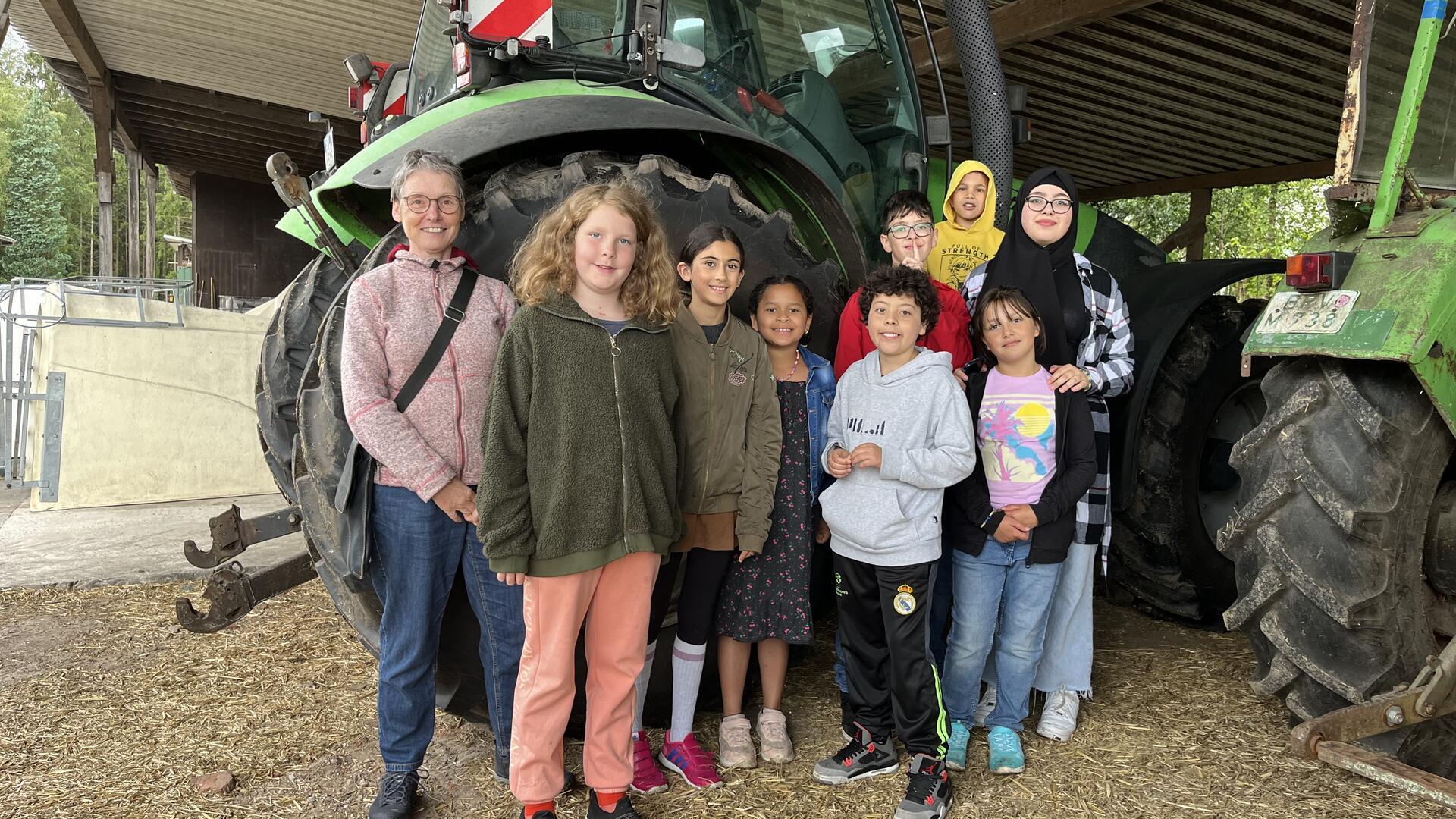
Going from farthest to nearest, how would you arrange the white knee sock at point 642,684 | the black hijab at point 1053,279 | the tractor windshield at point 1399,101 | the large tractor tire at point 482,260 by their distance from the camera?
the black hijab at point 1053,279 < the white knee sock at point 642,684 < the tractor windshield at point 1399,101 < the large tractor tire at point 482,260

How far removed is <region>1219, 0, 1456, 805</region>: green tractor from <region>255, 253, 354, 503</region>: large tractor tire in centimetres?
280

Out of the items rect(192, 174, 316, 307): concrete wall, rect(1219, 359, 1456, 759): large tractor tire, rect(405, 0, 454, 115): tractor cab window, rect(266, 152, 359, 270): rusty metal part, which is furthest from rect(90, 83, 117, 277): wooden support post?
rect(1219, 359, 1456, 759): large tractor tire

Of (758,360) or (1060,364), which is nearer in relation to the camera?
(758,360)

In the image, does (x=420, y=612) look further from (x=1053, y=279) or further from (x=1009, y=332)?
(x=1053, y=279)

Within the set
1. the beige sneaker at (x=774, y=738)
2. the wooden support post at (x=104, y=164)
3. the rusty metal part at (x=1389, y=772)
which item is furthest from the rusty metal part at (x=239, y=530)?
the wooden support post at (x=104, y=164)

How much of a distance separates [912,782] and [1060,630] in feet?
2.48

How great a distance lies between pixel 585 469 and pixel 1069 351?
151 centimetres

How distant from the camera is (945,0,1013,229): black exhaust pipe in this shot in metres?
3.56

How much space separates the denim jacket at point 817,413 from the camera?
9.44ft

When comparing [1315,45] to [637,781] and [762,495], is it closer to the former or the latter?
[762,495]

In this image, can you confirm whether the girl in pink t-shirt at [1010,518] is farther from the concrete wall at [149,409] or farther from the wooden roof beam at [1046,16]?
the concrete wall at [149,409]

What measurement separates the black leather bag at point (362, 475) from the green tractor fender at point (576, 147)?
347 mm

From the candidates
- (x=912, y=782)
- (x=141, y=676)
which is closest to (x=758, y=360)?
(x=912, y=782)

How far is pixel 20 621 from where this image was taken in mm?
4090
